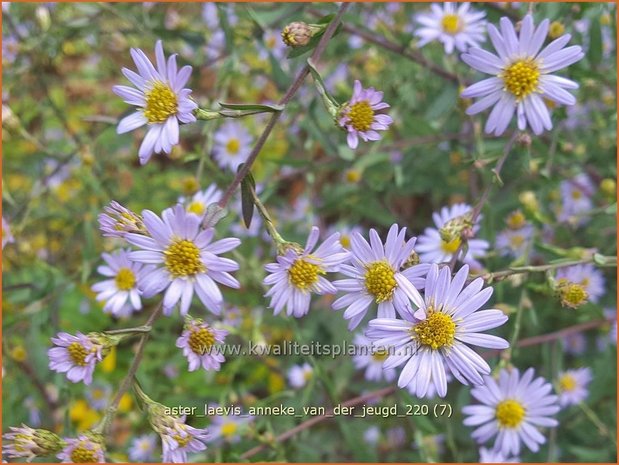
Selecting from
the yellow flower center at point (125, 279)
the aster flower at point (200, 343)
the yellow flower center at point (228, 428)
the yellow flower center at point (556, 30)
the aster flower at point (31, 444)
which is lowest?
the aster flower at point (31, 444)

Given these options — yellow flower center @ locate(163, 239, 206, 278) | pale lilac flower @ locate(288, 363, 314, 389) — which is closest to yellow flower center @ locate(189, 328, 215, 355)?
yellow flower center @ locate(163, 239, 206, 278)

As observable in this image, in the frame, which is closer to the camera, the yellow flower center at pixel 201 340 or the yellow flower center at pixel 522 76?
the yellow flower center at pixel 201 340

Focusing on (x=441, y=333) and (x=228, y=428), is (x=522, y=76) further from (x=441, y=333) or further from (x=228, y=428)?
(x=228, y=428)

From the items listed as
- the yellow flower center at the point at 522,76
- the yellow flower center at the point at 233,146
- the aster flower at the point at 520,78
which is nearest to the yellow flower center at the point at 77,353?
the aster flower at the point at 520,78

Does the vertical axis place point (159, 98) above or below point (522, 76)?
below

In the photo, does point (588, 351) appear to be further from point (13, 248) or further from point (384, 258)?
point (13, 248)

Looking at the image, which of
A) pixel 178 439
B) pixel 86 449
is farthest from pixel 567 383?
pixel 86 449

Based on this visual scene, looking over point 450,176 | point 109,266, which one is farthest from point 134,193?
point 450,176

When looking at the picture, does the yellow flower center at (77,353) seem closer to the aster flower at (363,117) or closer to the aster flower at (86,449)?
the aster flower at (86,449)
